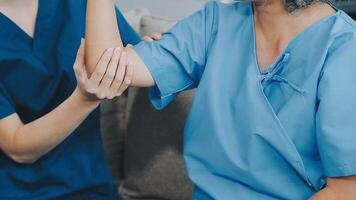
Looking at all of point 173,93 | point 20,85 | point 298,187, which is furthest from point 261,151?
point 20,85

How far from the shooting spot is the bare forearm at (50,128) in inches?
45.3

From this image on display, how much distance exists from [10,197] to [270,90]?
69cm

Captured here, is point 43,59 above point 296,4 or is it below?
below

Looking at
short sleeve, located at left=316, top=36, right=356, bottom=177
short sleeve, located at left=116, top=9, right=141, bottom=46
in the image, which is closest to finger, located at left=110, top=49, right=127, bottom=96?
short sleeve, located at left=116, top=9, right=141, bottom=46

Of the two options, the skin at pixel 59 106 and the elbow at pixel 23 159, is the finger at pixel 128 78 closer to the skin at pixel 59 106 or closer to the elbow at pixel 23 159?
the skin at pixel 59 106

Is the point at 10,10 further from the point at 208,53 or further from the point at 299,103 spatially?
the point at 299,103

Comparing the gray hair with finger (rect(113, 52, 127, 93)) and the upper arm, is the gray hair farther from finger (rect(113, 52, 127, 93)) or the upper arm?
the upper arm

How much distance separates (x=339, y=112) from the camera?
3.18 feet

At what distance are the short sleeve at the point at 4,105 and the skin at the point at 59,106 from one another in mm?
12

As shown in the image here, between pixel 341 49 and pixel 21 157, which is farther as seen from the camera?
pixel 21 157

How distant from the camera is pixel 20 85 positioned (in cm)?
122

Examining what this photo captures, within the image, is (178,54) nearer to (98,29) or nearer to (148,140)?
(98,29)

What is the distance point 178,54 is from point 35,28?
37cm

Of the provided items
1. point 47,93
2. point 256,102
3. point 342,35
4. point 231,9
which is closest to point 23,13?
point 47,93
